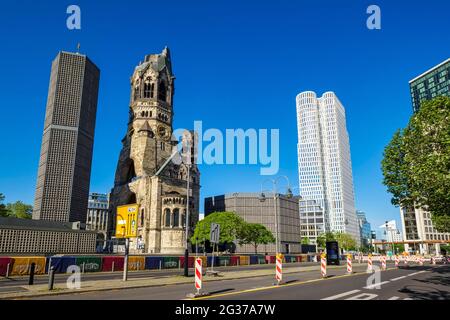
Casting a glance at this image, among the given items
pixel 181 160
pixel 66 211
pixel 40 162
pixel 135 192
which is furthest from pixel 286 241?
pixel 40 162

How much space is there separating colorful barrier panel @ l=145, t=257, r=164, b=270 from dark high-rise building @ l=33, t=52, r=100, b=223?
238 ft

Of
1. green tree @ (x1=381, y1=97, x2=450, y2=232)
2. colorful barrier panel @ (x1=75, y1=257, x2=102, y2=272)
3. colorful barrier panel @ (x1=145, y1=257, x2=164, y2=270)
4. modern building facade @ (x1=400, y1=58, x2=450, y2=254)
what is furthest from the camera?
modern building facade @ (x1=400, y1=58, x2=450, y2=254)

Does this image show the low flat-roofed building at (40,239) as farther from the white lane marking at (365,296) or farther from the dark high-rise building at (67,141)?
the white lane marking at (365,296)

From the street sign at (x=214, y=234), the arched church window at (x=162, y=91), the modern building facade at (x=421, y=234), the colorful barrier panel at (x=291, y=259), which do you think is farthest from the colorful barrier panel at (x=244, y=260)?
the modern building facade at (x=421, y=234)

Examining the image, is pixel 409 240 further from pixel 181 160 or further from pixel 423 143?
pixel 423 143

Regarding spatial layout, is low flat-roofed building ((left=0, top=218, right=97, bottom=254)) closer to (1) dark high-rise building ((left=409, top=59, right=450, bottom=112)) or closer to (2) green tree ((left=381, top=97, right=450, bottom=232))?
(2) green tree ((left=381, top=97, right=450, bottom=232))

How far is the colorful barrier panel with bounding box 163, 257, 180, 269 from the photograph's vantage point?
36.2 m

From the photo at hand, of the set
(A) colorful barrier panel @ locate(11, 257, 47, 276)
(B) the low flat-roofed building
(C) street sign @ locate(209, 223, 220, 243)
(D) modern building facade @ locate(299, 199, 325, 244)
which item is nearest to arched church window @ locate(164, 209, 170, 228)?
(B) the low flat-roofed building

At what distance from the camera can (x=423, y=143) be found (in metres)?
27.8

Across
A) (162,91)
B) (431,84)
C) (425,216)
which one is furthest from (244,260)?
(431,84)

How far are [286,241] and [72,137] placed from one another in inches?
3096

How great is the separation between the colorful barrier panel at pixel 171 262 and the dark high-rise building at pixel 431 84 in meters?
161

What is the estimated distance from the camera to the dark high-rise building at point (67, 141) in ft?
319

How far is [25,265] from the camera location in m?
26.5
